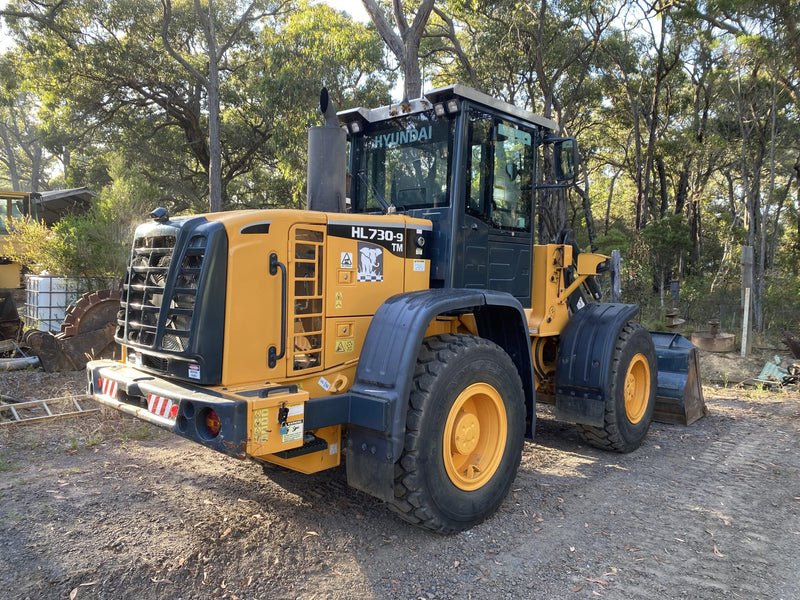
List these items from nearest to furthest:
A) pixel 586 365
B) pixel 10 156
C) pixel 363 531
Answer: pixel 363 531
pixel 586 365
pixel 10 156

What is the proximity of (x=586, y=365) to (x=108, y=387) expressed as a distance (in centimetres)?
369

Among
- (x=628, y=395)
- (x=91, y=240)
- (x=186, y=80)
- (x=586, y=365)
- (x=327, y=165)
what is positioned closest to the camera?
(x=327, y=165)

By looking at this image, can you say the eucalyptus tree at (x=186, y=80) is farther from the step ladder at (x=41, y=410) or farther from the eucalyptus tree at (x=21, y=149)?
the eucalyptus tree at (x=21, y=149)

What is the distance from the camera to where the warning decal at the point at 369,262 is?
3.52 m

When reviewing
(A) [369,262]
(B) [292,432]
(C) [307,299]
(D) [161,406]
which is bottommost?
(B) [292,432]

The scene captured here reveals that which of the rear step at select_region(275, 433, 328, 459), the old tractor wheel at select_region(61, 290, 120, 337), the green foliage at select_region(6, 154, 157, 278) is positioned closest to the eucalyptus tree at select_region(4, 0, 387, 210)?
the green foliage at select_region(6, 154, 157, 278)

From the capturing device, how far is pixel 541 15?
14.6m

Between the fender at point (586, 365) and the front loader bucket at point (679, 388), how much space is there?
148 cm

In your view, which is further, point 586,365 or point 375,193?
point 586,365

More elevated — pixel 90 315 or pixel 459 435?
pixel 90 315

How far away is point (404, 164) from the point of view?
438cm

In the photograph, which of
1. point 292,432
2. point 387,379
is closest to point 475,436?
point 387,379

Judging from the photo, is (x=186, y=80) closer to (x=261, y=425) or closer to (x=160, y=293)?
(x=160, y=293)

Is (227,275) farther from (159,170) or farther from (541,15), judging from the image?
(159,170)
